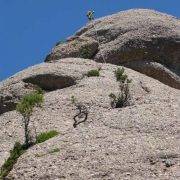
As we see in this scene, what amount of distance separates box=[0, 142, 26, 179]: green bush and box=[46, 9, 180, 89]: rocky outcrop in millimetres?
20060

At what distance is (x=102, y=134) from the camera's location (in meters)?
35.4

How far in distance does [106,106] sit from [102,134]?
638 cm

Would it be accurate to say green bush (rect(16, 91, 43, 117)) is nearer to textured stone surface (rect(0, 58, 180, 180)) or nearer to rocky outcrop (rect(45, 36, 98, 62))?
textured stone surface (rect(0, 58, 180, 180))

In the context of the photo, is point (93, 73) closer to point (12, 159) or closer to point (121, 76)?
point (121, 76)

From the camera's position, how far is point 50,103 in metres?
43.1

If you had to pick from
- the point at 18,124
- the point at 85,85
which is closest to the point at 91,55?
the point at 85,85

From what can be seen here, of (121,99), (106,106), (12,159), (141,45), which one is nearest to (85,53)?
(141,45)

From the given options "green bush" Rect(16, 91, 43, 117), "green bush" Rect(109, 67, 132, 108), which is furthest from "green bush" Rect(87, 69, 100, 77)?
"green bush" Rect(16, 91, 43, 117)

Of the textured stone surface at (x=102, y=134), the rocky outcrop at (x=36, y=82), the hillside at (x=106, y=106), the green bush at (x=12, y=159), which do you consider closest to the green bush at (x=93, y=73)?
the hillside at (x=106, y=106)

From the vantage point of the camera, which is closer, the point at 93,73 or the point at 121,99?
the point at 121,99

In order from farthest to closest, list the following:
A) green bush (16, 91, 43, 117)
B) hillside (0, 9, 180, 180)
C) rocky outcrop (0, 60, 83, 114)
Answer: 1. rocky outcrop (0, 60, 83, 114)
2. green bush (16, 91, 43, 117)
3. hillside (0, 9, 180, 180)

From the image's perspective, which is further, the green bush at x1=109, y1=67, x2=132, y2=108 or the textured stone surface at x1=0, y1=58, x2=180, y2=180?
the green bush at x1=109, y1=67, x2=132, y2=108

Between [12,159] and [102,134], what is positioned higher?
[102,134]

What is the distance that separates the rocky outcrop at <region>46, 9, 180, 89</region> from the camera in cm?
5494
